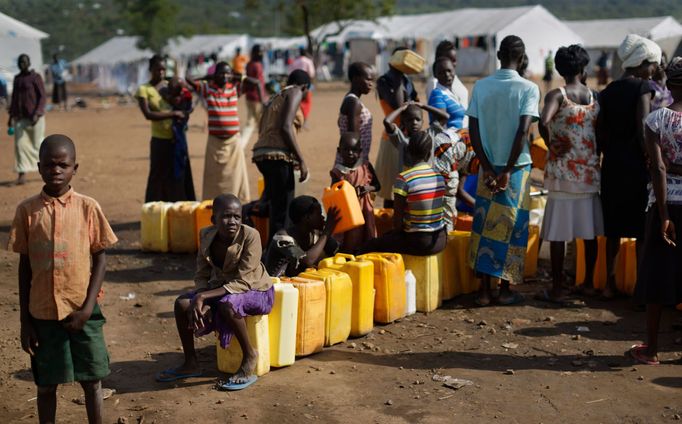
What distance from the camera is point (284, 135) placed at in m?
7.23

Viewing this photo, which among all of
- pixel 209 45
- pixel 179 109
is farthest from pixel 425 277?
pixel 209 45

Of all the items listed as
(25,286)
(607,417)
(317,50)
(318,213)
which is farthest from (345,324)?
(317,50)

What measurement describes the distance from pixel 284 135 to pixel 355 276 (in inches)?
70.8

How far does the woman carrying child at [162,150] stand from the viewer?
9.14m

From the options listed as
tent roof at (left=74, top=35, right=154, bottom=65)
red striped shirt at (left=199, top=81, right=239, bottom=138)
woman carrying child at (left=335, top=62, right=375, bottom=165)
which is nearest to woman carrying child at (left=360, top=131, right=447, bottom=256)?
woman carrying child at (left=335, top=62, right=375, bottom=165)

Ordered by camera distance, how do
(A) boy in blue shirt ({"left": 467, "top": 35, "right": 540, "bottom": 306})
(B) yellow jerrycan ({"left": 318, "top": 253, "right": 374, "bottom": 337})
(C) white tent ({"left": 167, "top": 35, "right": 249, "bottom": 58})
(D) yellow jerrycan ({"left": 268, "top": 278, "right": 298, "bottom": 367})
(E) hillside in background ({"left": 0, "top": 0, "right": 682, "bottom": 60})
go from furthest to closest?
(E) hillside in background ({"left": 0, "top": 0, "right": 682, "bottom": 60}), (C) white tent ({"left": 167, "top": 35, "right": 249, "bottom": 58}), (A) boy in blue shirt ({"left": 467, "top": 35, "right": 540, "bottom": 306}), (B) yellow jerrycan ({"left": 318, "top": 253, "right": 374, "bottom": 337}), (D) yellow jerrycan ({"left": 268, "top": 278, "right": 298, "bottom": 367})

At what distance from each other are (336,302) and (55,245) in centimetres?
217

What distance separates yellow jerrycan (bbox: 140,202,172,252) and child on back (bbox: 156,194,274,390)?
3.34m

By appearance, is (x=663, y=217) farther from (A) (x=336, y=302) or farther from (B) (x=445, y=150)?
(B) (x=445, y=150)

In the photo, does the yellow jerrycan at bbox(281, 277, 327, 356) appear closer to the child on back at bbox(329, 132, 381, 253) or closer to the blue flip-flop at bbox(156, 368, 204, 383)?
the blue flip-flop at bbox(156, 368, 204, 383)

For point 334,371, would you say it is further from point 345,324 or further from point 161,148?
point 161,148

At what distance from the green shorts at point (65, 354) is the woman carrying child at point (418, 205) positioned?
2.80m

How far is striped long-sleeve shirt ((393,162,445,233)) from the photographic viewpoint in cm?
634

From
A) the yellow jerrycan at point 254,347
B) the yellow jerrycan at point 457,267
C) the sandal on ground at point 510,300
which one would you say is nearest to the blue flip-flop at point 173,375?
the yellow jerrycan at point 254,347
